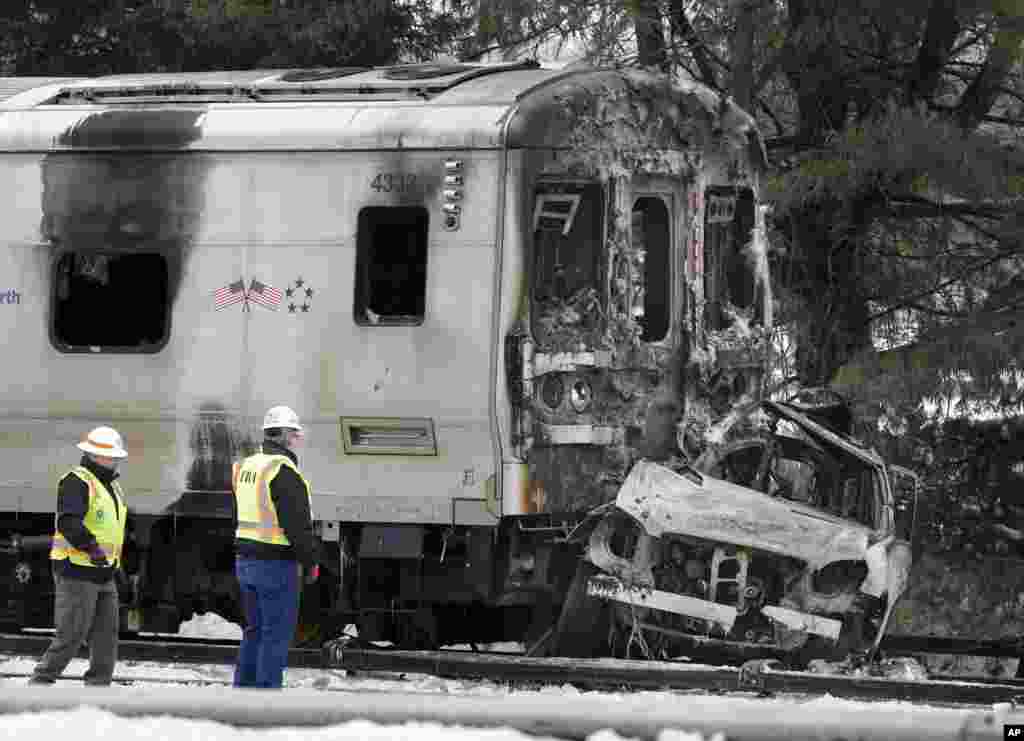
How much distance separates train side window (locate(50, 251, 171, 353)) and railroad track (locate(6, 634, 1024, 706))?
176 cm

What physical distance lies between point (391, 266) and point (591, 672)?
2515 millimetres

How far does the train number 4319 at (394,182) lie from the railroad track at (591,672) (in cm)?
257

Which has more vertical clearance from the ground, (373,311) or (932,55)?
(932,55)

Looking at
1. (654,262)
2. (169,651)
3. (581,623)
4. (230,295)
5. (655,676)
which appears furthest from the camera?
(654,262)

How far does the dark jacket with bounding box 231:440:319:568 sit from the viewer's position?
9625 mm

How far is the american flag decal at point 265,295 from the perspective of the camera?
11445 millimetres

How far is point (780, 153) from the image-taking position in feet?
51.3

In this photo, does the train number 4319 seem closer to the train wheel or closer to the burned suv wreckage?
the burned suv wreckage

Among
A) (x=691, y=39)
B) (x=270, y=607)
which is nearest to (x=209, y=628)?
(x=691, y=39)

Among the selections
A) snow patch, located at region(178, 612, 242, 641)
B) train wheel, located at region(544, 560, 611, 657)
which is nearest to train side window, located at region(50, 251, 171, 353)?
train wheel, located at region(544, 560, 611, 657)

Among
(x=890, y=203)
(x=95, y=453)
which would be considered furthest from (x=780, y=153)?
(x=95, y=453)

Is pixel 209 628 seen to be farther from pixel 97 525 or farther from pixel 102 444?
pixel 102 444

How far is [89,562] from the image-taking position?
9.89 metres

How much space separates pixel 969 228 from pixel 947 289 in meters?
0.48
